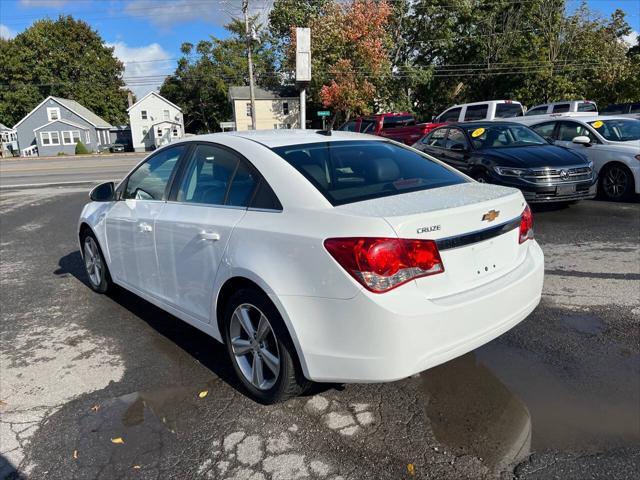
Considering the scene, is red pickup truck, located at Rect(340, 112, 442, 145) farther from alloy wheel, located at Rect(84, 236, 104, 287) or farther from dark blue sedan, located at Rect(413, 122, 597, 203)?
alloy wheel, located at Rect(84, 236, 104, 287)

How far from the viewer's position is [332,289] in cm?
251

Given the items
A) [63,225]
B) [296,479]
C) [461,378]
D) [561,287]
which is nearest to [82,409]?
[296,479]

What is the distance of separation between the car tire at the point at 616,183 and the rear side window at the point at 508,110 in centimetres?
986

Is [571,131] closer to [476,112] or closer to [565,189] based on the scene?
[565,189]

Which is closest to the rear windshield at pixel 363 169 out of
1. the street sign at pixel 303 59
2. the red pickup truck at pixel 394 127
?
the street sign at pixel 303 59

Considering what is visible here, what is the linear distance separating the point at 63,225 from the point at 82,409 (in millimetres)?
7123

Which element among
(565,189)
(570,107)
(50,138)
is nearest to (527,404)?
(565,189)

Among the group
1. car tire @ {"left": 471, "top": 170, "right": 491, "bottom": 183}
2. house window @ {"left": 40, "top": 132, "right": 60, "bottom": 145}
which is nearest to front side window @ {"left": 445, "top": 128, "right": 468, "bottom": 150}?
car tire @ {"left": 471, "top": 170, "right": 491, "bottom": 183}

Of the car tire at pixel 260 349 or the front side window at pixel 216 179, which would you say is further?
the front side window at pixel 216 179

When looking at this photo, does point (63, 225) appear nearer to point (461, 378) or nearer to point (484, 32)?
point (461, 378)

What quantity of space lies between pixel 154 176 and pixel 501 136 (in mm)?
6901

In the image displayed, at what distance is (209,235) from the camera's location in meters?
3.23

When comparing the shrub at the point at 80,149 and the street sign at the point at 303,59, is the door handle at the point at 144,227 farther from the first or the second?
the shrub at the point at 80,149

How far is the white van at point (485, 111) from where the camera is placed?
18.4m
